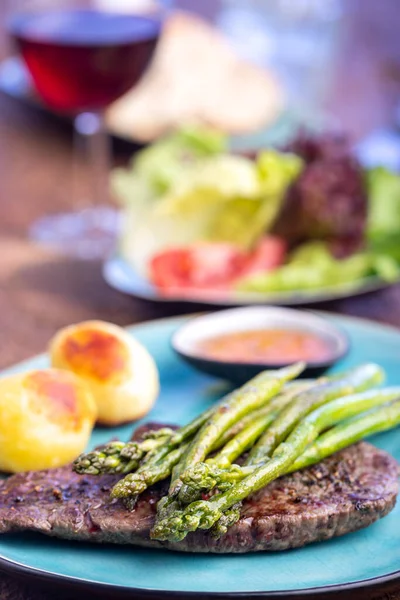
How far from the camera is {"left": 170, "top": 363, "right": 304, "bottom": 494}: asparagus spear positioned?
6.74 feet

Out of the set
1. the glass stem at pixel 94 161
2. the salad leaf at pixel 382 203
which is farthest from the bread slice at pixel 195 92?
the salad leaf at pixel 382 203

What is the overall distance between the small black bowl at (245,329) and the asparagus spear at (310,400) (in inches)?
7.2

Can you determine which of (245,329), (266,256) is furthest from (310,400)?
(266,256)

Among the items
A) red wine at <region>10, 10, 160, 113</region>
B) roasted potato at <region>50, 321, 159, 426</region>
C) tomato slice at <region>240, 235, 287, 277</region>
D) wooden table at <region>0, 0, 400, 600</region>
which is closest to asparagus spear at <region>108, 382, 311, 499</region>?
wooden table at <region>0, 0, 400, 600</region>

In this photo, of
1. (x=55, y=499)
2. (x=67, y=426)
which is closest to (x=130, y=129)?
(x=67, y=426)

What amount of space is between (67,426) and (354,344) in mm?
1065

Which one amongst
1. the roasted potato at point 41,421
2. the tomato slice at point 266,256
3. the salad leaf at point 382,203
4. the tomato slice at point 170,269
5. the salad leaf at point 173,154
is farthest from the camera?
the salad leaf at point 173,154

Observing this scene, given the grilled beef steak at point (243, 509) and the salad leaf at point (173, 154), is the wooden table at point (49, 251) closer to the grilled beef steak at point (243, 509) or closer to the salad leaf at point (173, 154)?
the grilled beef steak at point (243, 509)

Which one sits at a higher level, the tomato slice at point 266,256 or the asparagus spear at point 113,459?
the asparagus spear at point 113,459

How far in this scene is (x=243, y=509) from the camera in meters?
1.95

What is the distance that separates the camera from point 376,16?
369 inches

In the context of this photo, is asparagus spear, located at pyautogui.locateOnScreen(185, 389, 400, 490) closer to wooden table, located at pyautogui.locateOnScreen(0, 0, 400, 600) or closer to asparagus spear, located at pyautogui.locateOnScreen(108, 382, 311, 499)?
asparagus spear, located at pyautogui.locateOnScreen(108, 382, 311, 499)

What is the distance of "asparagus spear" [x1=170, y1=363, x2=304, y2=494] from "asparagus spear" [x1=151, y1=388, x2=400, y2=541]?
9 centimetres

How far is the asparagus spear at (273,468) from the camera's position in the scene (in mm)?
1819
